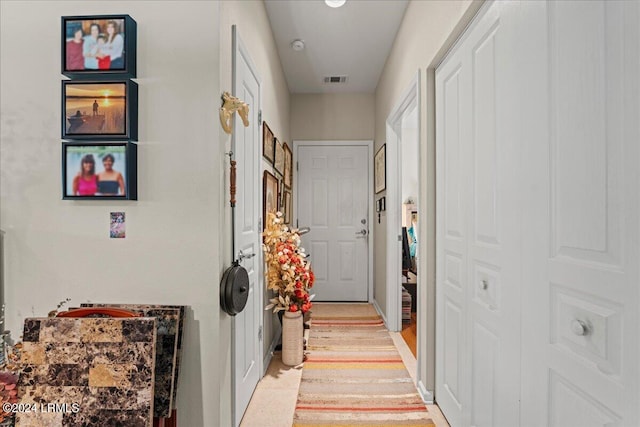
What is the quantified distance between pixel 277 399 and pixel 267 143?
6.07 feet

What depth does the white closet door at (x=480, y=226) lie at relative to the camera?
1414mm

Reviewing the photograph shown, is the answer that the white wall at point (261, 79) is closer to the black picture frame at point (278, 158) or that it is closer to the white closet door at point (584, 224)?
the black picture frame at point (278, 158)

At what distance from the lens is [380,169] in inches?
171

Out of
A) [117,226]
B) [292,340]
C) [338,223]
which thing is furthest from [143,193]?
[338,223]

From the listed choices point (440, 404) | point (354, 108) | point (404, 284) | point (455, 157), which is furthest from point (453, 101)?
point (354, 108)

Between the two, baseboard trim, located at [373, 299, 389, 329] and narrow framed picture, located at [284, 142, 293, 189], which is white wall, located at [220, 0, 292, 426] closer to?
narrow framed picture, located at [284, 142, 293, 189]

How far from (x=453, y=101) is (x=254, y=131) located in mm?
1246

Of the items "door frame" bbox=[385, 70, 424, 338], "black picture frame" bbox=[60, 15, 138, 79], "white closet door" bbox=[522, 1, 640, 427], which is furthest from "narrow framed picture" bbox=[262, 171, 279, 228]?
"white closet door" bbox=[522, 1, 640, 427]

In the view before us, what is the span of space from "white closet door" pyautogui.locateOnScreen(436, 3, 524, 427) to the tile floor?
21.3 inches

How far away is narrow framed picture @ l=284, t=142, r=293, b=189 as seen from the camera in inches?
166

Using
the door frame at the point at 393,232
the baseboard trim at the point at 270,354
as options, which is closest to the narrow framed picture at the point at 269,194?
the baseboard trim at the point at 270,354

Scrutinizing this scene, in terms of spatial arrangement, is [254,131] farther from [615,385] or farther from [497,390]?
[615,385]

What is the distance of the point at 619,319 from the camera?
0.90 meters

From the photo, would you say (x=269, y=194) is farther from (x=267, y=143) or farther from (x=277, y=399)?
(x=277, y=399)
